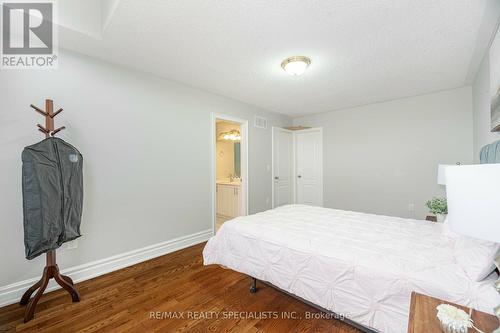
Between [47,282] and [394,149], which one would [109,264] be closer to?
[47,282]

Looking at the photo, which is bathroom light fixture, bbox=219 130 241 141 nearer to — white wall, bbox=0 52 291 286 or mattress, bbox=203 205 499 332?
white wall, bbox=0 52 291 286

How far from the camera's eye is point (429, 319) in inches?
35.0

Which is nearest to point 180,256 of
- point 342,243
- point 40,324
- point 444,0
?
point 40,324

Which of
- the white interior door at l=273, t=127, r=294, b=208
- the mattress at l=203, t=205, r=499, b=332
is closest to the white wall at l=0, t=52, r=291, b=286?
the mattress at l=203, t=205, r=499, b=332

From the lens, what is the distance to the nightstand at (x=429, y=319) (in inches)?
32.8

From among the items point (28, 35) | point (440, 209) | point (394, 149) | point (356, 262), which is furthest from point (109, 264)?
point (394, 149)

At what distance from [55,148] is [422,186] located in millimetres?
5055

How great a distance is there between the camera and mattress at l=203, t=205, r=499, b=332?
1.18m

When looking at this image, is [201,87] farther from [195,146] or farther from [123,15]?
[123,15]

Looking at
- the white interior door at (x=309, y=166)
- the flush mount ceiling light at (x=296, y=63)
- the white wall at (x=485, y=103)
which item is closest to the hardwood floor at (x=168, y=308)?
the flush mount ceiling light at (x=296, y=63)

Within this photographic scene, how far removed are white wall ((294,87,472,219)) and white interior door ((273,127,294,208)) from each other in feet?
2.74

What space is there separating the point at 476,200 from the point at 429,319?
0.58m

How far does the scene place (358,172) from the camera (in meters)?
4.32

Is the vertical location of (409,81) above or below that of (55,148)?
above
